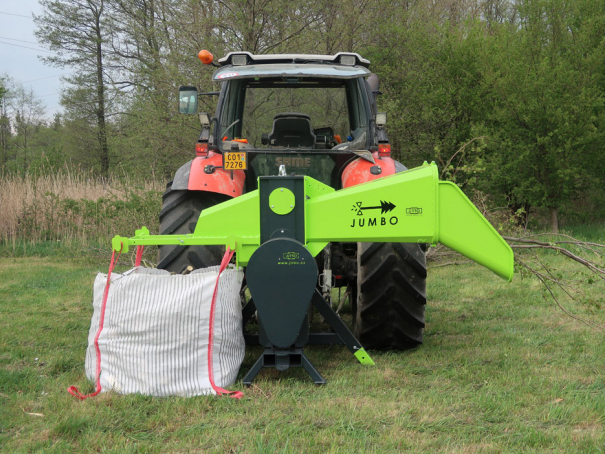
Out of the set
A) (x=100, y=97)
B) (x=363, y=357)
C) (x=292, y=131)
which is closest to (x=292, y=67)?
(x=292, y=131)

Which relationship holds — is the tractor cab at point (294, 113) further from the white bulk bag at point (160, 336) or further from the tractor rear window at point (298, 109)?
the white bulk bag at point (160, 336)

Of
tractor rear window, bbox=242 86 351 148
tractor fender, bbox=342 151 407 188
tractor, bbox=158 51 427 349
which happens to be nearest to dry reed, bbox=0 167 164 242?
tractor rear window, bbox=242 86 351 148

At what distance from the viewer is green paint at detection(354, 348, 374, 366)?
3703 millimetres

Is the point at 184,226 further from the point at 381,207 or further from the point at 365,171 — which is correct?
the point at 381,207

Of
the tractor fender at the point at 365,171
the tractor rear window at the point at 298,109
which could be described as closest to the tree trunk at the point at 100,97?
the tractor rear window at the point at 298,109

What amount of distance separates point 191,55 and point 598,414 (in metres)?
10.9

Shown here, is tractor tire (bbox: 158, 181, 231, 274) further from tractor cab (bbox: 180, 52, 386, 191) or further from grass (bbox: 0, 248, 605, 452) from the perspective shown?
grass (bbox: 0, 248, 605, 452)

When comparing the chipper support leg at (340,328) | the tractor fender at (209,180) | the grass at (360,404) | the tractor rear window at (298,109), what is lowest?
the grass at (360,404)

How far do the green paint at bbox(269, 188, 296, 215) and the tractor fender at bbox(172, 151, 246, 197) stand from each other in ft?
2.56

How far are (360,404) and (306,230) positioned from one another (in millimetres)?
965

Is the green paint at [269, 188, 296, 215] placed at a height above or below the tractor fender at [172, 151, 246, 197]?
below

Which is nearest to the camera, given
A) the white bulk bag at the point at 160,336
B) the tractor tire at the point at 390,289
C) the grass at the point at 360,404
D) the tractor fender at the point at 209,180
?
the grass at the point at 360,404

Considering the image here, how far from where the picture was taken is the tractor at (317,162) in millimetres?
3840

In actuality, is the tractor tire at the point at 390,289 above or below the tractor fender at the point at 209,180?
below
